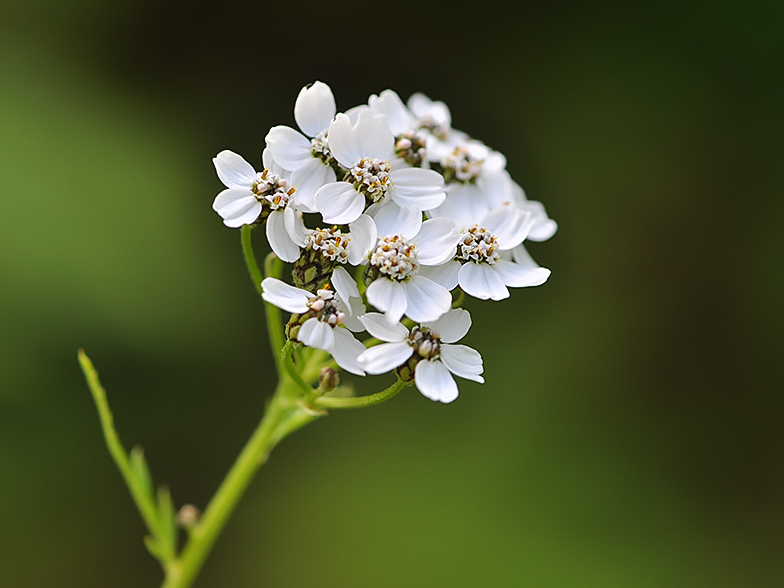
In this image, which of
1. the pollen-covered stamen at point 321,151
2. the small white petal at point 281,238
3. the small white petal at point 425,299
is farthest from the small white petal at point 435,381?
the pollen-covered stamen at point 321,151

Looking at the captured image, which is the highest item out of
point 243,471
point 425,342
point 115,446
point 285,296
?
point 285,296

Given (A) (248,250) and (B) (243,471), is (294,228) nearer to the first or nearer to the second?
(A) (248,250)

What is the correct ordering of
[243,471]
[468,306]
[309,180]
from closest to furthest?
[309,180] < [243,471] < [468,306]

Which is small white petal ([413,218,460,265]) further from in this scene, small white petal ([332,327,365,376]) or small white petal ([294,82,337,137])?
small white petal ([294,82,337,137])

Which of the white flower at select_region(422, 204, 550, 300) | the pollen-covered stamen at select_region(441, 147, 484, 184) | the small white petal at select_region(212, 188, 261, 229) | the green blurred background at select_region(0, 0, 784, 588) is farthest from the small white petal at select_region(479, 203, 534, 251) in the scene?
the green blurred background at select_region(0, 0, 784, 588)

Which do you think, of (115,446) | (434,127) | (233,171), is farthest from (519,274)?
(115,446)

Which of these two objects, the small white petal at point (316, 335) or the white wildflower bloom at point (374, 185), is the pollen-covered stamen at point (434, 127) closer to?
the white wildflower bloom at point (374, 185)
